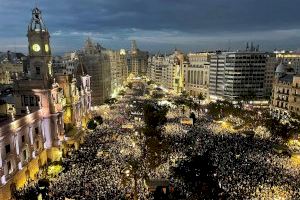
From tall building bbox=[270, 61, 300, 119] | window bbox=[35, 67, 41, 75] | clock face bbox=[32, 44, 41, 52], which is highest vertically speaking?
clock face bbox=[32, 44, 41, 52]

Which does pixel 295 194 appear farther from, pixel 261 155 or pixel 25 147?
pixel 25 147

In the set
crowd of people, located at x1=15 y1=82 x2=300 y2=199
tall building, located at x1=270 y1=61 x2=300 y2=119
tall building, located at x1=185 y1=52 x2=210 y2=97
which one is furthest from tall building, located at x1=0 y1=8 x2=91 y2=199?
tall building, located at x1=185 y1=52 x2=210 y2=97

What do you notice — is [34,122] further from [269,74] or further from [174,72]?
[174,72]

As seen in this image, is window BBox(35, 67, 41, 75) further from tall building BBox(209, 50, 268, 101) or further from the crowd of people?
tall building BBox(209, 50, 268, 101)

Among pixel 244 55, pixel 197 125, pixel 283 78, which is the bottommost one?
Result: pixel 197 125

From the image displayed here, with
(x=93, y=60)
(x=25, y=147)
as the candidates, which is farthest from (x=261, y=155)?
(x=93, y=60)

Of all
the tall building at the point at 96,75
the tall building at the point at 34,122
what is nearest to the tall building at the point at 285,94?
the tall building at the point at 34,122
